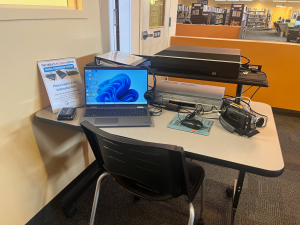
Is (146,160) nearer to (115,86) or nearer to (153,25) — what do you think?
(115,86)

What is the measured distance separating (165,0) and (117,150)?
2.66 meters

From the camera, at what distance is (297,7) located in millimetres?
15688

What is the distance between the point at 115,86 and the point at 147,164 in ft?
1.99

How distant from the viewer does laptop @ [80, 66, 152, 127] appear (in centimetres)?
123

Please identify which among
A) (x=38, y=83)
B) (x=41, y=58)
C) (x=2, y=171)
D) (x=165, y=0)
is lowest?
(x=2, y=171)

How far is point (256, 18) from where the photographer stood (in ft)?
51.1

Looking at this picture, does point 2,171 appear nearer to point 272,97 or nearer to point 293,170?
point 293,170

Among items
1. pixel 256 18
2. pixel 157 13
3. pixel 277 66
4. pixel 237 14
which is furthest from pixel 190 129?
pixel 256 18

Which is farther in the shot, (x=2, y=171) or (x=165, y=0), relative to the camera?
(x=165, y=0)

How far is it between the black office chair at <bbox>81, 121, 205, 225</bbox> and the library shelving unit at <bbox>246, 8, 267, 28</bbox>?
1755 centimetres

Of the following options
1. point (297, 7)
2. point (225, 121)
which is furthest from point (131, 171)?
point (297, 7)

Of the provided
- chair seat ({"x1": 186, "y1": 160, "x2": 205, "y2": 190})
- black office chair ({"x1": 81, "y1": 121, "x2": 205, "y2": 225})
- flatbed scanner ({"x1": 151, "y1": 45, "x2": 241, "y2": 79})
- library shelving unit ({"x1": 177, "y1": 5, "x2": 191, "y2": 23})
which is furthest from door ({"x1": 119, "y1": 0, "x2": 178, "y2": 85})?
library shelving unit ({"x1": 177, "y1": 5, "x2": 191, "y2": 23})

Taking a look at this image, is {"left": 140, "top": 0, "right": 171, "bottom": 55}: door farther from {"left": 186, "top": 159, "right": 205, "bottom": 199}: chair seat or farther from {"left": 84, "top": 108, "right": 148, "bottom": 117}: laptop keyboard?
{"left": 186, "top": 159, "right": 205, "bottom": 199}: chair seat

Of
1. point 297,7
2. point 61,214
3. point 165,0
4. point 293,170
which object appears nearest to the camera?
point 61,214
